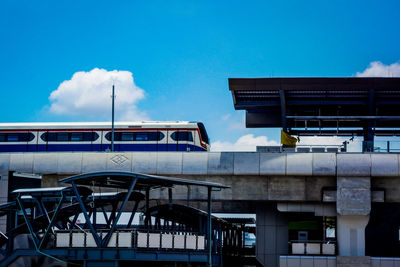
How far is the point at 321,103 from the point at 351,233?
995 cm

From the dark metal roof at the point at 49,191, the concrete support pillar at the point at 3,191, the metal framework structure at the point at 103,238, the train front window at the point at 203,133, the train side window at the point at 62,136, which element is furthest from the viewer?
the train side window at the point at 62,136

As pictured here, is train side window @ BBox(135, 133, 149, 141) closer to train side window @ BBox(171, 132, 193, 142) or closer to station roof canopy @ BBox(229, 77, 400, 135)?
train side window @ BBox(171, 132, 193, 142)

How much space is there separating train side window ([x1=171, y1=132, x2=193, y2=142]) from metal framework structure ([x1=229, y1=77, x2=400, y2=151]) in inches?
191

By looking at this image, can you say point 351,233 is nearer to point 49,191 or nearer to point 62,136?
point 49,191

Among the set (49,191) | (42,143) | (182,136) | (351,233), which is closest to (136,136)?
(182,136)

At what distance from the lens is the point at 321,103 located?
47.1 meters

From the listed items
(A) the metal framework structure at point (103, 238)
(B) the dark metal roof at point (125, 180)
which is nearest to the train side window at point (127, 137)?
(B) the dark metal roof at point (125, 180)

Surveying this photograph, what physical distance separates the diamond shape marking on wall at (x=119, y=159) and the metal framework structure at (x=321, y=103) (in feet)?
28.2

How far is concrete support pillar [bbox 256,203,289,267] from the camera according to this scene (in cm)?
4516

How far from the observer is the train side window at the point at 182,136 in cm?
5378

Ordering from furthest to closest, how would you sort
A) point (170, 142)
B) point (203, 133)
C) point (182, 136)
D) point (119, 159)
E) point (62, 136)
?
point (203, 133) → point (62, 136) → point (170, 142) → point (182, 136) → point (119, 159)

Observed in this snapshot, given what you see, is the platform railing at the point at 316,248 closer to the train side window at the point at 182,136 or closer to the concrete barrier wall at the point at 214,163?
the concrete barrier wall at the point at 214,163

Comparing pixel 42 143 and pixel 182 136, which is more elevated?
pixel 182 136

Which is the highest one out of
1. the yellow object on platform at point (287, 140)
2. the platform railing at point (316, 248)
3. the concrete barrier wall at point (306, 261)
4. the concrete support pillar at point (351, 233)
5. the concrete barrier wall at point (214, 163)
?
the yellow object on platform at point (287, 140)
